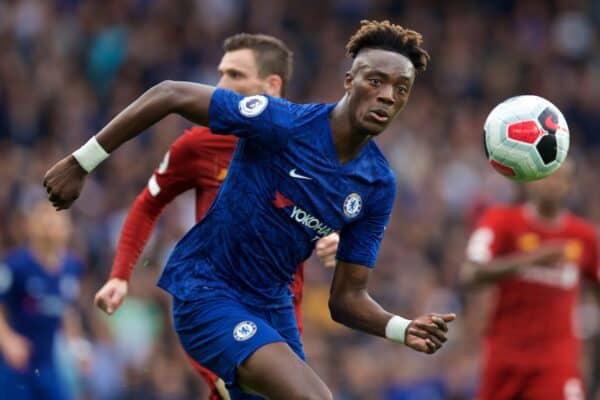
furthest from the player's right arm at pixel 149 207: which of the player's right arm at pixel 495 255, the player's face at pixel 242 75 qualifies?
the player's right arm at pixel 495 255

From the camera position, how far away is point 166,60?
1497cm

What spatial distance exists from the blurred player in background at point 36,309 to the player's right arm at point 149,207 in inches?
112

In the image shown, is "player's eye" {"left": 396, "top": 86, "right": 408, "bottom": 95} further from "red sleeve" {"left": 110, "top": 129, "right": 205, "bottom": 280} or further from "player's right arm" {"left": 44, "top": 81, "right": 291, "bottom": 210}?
"red sleeve" {"left": 110, "top": 129, "right": 205, "bottom": 280}

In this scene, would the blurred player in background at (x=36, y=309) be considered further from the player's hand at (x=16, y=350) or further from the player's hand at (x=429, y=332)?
the player's hand at (x=429, y=332)

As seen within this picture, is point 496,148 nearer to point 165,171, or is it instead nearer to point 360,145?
point 360,145

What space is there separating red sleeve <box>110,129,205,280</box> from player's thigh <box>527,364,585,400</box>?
3176 mm

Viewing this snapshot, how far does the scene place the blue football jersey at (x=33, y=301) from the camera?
369 inches

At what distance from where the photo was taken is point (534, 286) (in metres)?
8.71

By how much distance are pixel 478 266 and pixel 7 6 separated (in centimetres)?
798

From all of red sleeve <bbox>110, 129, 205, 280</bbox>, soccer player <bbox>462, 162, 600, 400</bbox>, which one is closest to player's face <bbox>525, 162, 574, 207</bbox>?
soccer player <bbox>462, 162, 600, 400</bbox>

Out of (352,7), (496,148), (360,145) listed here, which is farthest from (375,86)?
(352,7)

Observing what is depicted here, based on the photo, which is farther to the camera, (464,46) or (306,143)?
(464,46)

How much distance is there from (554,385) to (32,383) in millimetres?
3865

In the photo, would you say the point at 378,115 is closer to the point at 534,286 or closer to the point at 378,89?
the point at 378,89
